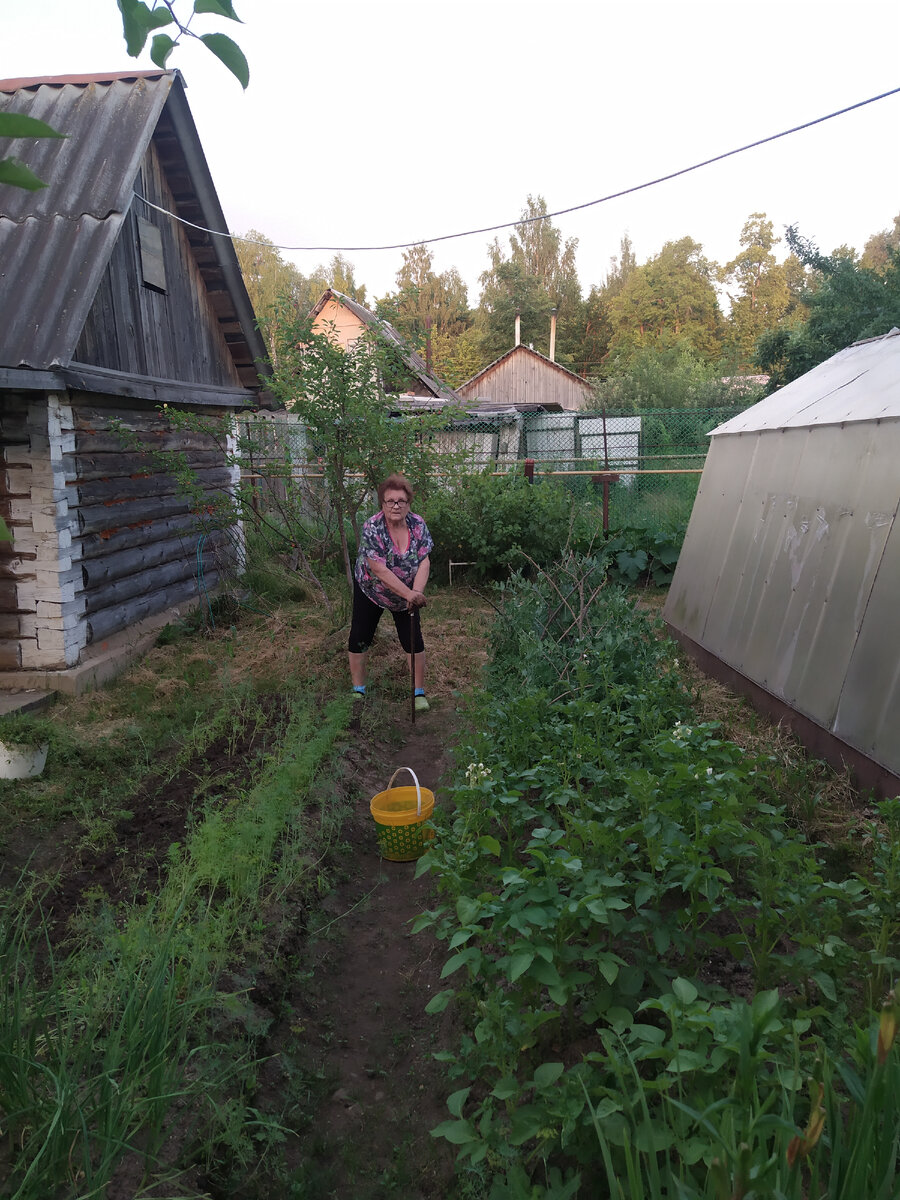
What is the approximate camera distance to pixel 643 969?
230 cm

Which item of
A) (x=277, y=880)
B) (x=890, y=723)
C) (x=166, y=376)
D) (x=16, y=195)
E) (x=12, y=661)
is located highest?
(x=16, y=195)

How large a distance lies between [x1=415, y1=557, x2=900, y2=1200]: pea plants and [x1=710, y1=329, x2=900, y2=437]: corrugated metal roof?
244 centimetres

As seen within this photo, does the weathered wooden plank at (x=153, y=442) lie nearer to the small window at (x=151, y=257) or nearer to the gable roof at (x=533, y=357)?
the small window at (x=151, y=257)

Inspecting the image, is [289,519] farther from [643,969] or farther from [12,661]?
[643,969]

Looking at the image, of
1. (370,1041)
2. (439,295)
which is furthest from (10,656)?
(439,295)

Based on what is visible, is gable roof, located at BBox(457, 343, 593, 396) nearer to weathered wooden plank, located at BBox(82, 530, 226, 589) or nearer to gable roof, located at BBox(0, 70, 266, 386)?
gable roof, located at BBox(0, 70, 266, 386)

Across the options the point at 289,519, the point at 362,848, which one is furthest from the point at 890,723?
the point at 289,519

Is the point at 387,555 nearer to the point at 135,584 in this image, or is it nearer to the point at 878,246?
the point at 135,584

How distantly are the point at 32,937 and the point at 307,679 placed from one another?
3702mm

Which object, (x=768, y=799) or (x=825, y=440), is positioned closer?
(x=768, y=799)

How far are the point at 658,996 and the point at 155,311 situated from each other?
7.74 meters

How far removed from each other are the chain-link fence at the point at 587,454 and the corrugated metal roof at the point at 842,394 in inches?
119

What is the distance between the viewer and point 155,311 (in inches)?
313

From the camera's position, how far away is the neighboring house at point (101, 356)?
6152mm
